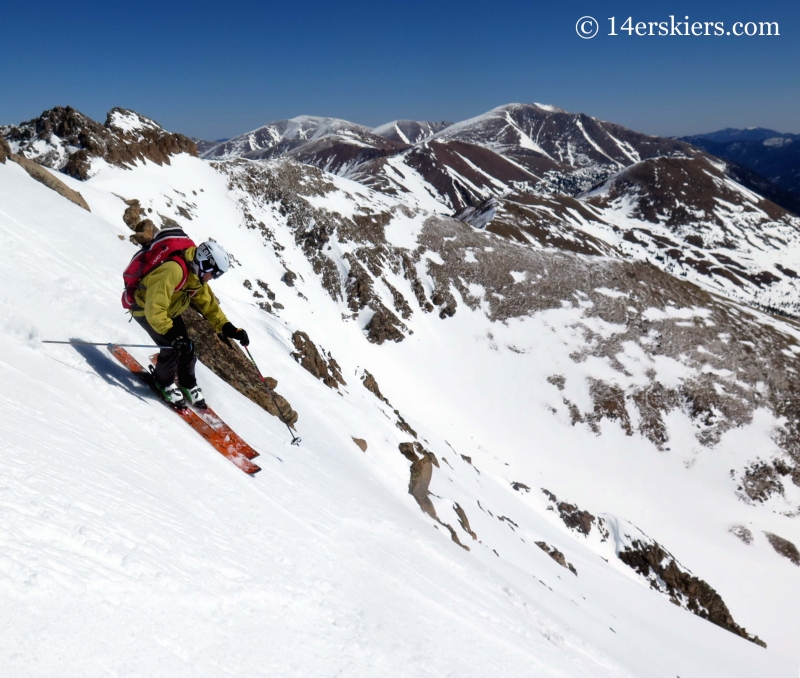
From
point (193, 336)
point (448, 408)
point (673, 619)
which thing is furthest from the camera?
point (448, 408)

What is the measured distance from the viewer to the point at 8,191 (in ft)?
48.3

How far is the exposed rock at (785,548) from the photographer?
42.1 meters

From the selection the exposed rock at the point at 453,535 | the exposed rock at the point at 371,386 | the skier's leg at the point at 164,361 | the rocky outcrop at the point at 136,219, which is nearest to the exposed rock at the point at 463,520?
the exposed rock at the point at 453,535

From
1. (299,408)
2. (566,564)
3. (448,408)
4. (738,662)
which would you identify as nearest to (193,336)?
(299,408)

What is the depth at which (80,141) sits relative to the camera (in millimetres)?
51906

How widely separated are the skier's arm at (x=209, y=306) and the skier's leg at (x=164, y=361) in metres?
0.67

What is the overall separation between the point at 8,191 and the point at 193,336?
810 centimetres

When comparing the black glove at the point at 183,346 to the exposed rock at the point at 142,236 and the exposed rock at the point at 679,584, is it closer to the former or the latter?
the exposed rock at the point at 142,236

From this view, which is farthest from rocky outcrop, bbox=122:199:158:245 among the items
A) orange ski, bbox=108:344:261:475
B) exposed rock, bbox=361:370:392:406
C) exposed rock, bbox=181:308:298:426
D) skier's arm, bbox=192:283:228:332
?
skier's arm, bbox=192:283:228:332

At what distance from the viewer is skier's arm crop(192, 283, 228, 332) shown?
8.67 meters

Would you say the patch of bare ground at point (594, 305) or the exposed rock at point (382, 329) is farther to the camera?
the exposed rock at point (382, 329)

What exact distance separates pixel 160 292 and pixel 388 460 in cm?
1300

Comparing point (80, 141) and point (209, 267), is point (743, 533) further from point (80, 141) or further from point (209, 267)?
point (80, 141)

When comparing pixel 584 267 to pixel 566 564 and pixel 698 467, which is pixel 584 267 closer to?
pixel 698 467
